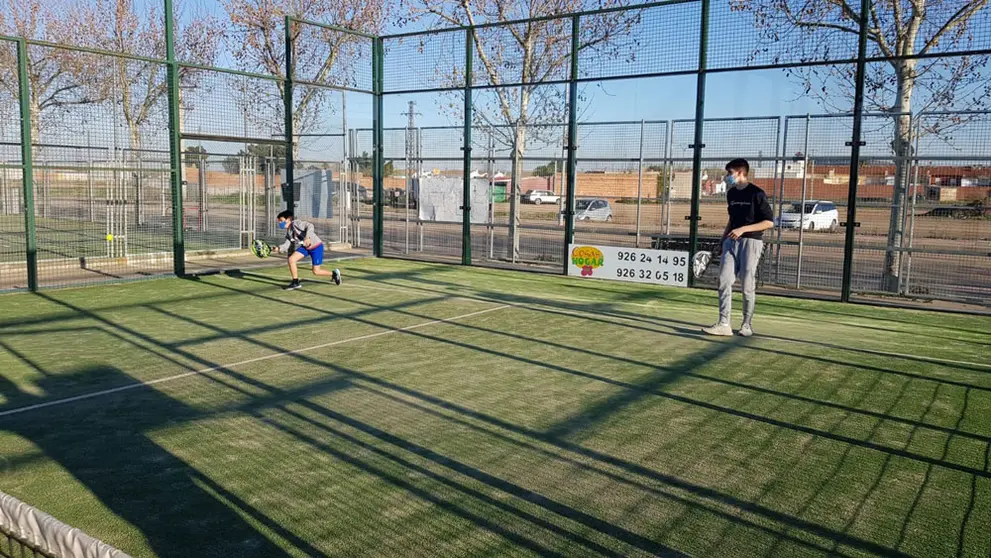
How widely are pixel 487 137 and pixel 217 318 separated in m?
8.91

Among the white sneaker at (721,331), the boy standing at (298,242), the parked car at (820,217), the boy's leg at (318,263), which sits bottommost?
the white sneaker at (721,331)

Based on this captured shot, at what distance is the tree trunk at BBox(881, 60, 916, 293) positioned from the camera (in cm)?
1288

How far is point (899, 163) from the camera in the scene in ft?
42.8

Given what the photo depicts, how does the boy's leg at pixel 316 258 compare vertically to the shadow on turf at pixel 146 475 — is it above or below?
above

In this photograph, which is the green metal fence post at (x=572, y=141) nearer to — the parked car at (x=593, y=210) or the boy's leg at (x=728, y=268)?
the parked car at (x=593, y=210)

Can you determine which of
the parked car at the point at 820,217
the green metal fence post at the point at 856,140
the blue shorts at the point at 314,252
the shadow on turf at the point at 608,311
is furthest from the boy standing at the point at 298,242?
the parked car at the point at 820,217

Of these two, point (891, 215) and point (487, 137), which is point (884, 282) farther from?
point (487, 137)

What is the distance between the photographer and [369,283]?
13.6 m

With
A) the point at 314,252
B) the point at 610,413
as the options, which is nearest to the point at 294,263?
the point at 314,252

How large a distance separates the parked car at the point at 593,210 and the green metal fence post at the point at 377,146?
4.53 metres

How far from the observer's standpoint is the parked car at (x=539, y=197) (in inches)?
699

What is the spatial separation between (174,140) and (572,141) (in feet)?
23.8

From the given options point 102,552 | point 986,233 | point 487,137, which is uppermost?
point 487,137

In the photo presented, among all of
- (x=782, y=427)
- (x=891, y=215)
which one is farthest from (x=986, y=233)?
(x=782, y=427)
